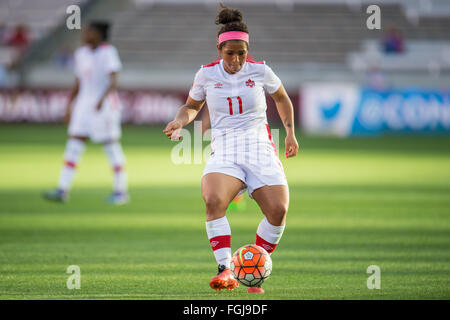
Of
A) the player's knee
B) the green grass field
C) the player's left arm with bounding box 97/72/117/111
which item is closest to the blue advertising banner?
the green grass field

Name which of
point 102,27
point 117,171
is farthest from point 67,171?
point 102,27

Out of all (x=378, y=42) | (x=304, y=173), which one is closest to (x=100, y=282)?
(x=304, y=173)

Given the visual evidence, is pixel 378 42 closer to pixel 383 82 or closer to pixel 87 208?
pixel 383 82

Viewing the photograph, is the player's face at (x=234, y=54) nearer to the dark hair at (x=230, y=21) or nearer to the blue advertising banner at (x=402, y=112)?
the dark hair at (x=230, y=21)

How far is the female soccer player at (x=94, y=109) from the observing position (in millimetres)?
12469

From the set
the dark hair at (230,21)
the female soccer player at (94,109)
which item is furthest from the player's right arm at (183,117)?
the female soccer player at (94,109)

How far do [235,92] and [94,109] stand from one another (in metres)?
6.01

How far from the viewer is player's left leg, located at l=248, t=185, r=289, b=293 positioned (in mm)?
6656

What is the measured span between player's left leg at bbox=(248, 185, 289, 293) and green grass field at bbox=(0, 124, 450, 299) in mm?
415

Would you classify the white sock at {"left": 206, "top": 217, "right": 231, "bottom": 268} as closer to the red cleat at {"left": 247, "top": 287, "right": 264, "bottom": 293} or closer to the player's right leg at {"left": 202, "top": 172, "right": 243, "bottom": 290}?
the player's right leg at {"left": 202, "top": 172, "right": 243, "bottom": 290}

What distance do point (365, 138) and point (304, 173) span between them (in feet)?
32.2

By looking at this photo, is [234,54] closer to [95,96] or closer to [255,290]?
[255,290]

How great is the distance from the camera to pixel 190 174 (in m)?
18.0

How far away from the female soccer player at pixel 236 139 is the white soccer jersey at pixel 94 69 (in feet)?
19.0
